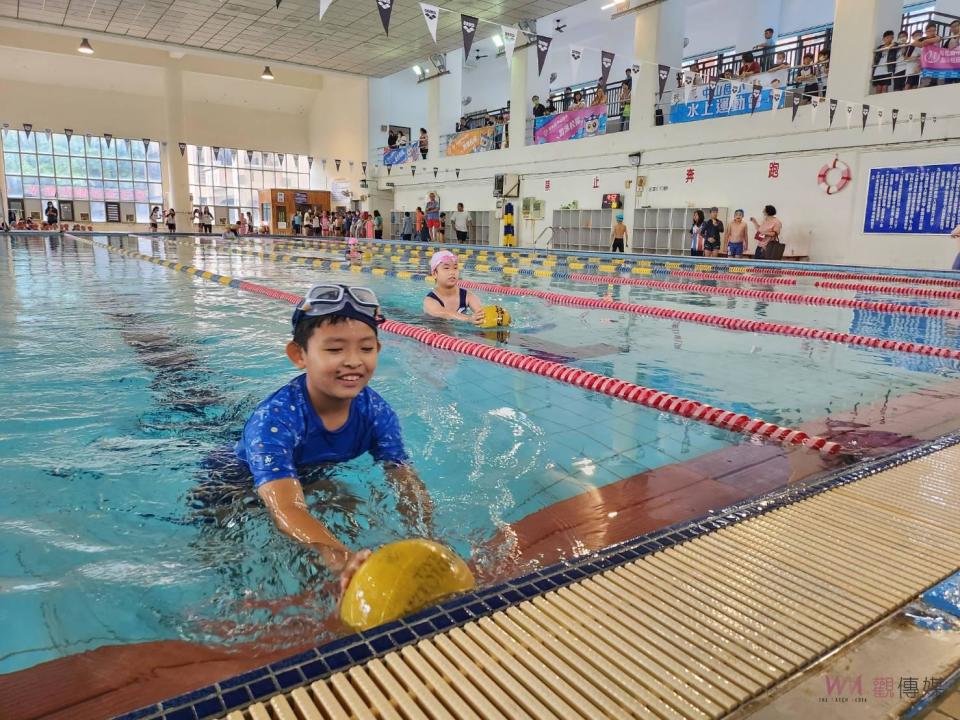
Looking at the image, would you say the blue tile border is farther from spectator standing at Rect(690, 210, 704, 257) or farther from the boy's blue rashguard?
spectator standing at Rect(690, 210, 704, 257)

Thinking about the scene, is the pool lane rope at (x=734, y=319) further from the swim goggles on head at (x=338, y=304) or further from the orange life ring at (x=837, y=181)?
the orange life ring at (x=837, y=181)

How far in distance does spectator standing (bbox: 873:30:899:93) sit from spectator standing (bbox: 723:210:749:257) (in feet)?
11.6

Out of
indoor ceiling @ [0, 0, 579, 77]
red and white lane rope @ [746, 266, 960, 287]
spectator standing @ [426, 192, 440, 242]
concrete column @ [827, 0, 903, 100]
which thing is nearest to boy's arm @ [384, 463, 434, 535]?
red and white lane rope @ [746, 266, 960, 287]

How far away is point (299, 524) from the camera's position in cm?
205

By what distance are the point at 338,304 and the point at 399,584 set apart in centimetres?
94

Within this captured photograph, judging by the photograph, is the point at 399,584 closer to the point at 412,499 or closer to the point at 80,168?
the point at 412,499

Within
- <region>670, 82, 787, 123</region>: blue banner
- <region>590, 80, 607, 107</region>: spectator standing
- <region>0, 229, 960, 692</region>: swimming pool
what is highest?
<region>590, 80, 607, 107</region>: spectator standing

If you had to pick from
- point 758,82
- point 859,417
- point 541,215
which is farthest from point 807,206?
point 859,417

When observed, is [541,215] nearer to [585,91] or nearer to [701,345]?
[585,91]

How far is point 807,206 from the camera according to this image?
14984 mm

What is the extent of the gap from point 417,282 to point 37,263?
767cm

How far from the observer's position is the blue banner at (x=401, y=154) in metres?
28.2

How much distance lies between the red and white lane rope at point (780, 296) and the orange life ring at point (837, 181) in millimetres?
5464

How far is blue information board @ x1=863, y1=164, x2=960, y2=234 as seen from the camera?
12.7 m
